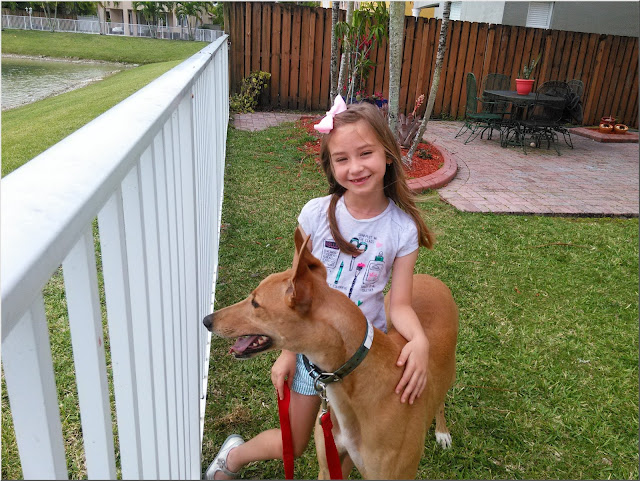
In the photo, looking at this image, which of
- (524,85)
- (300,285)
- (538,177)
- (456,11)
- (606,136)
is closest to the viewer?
(300,285)

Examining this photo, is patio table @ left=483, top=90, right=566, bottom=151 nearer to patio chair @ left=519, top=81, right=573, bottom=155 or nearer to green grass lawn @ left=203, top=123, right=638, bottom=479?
patio chair @ left=519, top=81, right=573, bottom=155

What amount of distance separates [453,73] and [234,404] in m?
13.1

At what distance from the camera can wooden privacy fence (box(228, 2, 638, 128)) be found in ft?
43.0

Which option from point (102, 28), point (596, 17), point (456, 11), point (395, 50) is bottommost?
point (395, 50)

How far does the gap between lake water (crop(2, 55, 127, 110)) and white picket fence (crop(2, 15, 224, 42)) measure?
90.6 inches

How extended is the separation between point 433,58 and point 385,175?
12.6 m

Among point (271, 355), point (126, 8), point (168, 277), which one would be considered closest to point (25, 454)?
point (168, 277)

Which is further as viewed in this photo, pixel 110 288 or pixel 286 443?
pixel 286 443

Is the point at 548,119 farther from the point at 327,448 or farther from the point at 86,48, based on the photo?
the point at 86,48

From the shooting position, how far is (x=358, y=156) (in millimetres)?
2438

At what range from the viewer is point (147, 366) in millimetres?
1183

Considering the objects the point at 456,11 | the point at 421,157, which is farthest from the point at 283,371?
the point at 456,11

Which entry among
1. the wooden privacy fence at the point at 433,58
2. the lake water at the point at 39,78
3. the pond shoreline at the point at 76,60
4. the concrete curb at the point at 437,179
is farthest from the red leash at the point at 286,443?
the pond shoreline at the point at 76,60

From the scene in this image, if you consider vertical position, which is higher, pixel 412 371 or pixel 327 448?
pixel 412 371
